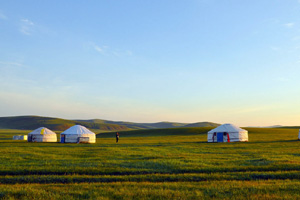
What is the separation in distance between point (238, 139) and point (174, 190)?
3950cm

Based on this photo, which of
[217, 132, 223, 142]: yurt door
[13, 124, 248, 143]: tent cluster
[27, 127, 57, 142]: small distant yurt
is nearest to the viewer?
[13, 124, 248, 143]: tent cluster

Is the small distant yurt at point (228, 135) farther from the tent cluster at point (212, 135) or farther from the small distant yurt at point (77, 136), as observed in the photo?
the small distant yurt at point (77, 136)

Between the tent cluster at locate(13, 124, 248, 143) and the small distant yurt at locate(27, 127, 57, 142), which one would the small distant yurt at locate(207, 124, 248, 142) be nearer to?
the tent cluster at locate(13, 124, 248, 143)

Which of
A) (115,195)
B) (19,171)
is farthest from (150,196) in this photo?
(19,171)

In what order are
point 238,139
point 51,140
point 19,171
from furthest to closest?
point 51,140 < point 238,139 < point 19,171

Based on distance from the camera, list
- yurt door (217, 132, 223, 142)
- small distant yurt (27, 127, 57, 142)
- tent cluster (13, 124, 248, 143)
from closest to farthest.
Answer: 1. tent cluster (13, 124, 248, 143)
2. yurt door (217, 132, 223, 142)
3. small distant yurt (27, 127, 57, 142)

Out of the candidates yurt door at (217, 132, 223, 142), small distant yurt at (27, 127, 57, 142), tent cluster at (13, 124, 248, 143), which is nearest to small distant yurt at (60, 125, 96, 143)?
tent cluster at (13, 124, 248, 143)

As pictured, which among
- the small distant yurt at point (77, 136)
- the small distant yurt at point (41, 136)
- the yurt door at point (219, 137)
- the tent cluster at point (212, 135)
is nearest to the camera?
the small distant yurt at point (77, 136)

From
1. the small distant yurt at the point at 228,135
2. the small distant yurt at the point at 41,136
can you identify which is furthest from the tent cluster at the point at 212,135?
the small distant yurt at the point at 41,136

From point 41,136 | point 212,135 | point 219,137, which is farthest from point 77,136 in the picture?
point 219,137

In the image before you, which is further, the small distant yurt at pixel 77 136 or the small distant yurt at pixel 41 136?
the small distant yurt at pixel 41 136

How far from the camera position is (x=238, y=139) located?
4600 cm

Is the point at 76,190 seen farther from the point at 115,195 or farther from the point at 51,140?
the point at 51,140

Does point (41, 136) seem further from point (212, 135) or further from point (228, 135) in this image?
point (228, 135)
